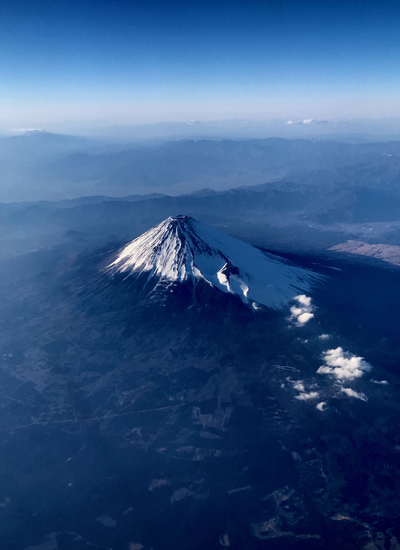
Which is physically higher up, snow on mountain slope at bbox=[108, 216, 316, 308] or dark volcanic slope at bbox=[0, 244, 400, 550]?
snow on mountain slope at bbox=[108, 216, 316, 308]

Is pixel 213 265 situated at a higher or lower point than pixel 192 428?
higher

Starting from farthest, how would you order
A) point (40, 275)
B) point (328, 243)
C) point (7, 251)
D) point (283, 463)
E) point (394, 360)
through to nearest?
1. point (328, 243)
2. point (7, 251)
3. point (40, 275)
4. point (394, 360)
5. point (283, 463)

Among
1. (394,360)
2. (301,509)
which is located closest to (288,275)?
(394,360)

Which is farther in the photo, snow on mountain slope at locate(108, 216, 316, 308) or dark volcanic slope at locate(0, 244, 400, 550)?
snow on mountain slope at locate(108, 216, 316, 308)

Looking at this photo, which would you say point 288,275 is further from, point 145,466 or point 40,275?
point 40,275
